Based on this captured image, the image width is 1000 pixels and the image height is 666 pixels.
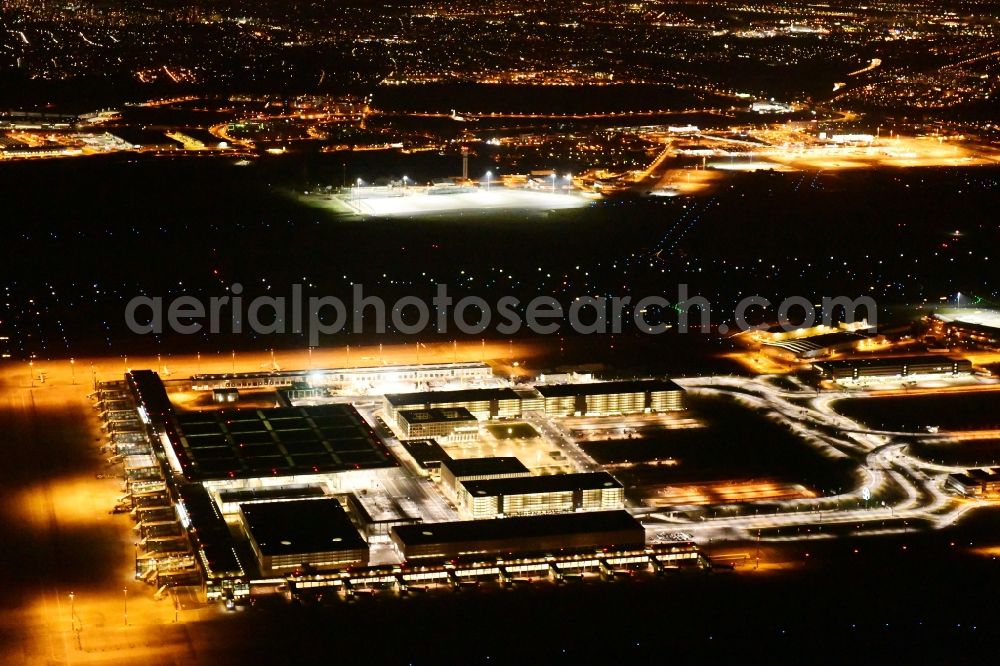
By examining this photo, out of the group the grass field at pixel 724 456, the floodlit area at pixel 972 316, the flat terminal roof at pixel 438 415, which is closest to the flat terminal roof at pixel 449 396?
the flat terminal roof at pixel 438 415

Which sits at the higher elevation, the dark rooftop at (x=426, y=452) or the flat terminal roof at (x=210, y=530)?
the dark rooftop at (x=426, y=452)

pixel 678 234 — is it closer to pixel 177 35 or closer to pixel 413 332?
pixel 413 332

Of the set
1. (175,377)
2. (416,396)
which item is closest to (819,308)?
(416,396)

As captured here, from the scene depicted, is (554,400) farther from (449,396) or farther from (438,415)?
(438,415)

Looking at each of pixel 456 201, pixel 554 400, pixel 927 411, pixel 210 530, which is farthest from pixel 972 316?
pixel 210 530

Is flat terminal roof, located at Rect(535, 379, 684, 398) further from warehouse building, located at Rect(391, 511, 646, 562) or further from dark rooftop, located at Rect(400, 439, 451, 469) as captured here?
warehouse building, located at Rect(391, 511, 646, 562)

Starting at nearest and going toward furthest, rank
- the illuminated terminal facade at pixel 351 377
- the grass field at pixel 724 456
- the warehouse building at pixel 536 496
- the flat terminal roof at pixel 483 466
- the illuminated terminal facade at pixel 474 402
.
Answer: the warehouse building at pixel 536 496
the flat terminal roof at pixel 483 466
the grass field at pixel 724 456
the illuminated terminal facade at pixel 474 402
the illuminated terminal facade at pixel 351 377

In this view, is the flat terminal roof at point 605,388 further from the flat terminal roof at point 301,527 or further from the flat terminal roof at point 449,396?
the flat terminal roof at point 301,527
